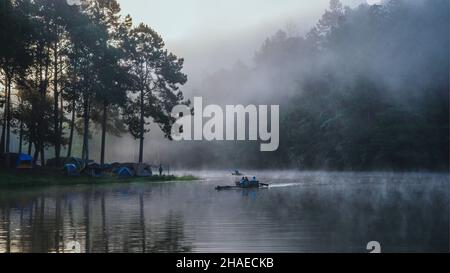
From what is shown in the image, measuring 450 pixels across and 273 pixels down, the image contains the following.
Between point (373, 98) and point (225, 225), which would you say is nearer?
point (225, 225)

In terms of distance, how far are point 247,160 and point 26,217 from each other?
114952mm

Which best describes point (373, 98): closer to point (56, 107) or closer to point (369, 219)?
point (56, 107)

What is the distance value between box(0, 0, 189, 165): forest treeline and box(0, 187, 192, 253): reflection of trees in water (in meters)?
30.4

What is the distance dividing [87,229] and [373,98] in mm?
84520

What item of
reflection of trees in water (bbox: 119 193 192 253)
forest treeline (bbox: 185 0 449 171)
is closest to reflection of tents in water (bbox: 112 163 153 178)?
forest treeline (bbox: 185 0 449 171)

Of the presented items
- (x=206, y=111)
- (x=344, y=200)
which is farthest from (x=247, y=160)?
(x=344, y=200)

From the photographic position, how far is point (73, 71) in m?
74.2

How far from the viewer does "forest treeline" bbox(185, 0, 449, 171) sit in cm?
9412

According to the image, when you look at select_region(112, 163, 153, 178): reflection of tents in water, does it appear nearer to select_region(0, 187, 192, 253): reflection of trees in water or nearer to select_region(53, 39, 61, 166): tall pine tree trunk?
select_region(53, 39, 61, 166): tall pine tree trunk

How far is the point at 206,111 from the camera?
546 feet

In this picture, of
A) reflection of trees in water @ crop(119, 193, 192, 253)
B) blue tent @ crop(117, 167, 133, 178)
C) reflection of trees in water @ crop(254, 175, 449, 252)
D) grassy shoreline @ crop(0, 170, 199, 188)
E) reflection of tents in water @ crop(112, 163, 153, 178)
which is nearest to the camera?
reflection of trees in water @ crop(119, 193, 192, 253)

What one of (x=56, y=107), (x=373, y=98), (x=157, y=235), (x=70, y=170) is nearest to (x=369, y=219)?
(x=157, y=235)

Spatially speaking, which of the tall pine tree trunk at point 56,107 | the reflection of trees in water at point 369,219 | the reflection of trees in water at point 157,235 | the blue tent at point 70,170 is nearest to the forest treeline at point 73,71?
the tall pine tree trunk at point 56,107
